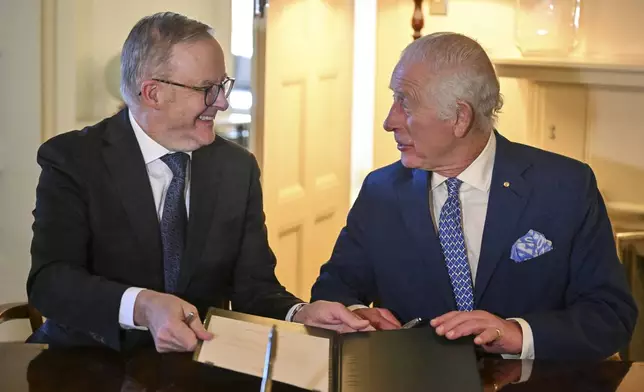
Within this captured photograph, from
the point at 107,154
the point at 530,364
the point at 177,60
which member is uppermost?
the point at 177,60

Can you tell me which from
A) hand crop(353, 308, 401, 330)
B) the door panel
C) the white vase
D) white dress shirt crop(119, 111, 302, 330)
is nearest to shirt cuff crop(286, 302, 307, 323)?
white dress shirt crop(119, 111, 302, 330)

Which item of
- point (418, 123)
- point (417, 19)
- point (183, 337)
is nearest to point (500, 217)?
point (418, 123)

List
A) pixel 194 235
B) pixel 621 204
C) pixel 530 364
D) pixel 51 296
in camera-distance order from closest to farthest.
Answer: pixel 530 364 < pixel 51 296 < pixel 194 235 < pixel 621 204

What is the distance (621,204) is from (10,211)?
2.24 m

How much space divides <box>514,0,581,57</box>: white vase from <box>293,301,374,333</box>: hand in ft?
6.85

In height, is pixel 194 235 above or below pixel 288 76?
below

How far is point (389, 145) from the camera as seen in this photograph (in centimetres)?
403

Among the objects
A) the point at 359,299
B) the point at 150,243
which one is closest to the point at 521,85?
the point at 359,299

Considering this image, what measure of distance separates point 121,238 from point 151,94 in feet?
1.00

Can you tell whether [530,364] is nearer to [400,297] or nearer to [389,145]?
[400,297]

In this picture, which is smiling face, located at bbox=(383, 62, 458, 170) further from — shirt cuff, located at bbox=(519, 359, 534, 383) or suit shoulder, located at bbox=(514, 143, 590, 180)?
shirt cuff, located at bbox=(519, 359, 534, 383)

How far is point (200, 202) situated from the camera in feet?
6.37

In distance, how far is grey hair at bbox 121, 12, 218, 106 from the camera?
1.84 meters

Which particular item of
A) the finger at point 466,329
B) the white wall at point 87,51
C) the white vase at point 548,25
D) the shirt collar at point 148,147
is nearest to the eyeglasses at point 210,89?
the shirt collar at point 148,147
